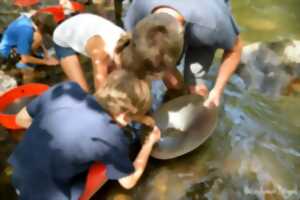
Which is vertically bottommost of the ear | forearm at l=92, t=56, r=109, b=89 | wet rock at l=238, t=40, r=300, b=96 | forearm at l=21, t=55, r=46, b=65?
wet rock at l=238, t=40, r=300, b=96

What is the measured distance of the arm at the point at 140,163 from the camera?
216 cm

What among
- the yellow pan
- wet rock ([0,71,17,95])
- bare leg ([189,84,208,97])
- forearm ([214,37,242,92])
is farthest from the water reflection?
wet rock ([0,71,17,95])

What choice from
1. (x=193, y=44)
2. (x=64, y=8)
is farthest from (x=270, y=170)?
(x=64, y=8)

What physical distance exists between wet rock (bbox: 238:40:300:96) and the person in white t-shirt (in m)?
1.60

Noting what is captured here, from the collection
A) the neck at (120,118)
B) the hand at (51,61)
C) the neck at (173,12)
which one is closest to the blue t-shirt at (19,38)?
the hand at (51,61)

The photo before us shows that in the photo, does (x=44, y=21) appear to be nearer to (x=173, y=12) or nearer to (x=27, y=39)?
(x=27, y=39)

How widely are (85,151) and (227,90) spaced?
193 centimetres

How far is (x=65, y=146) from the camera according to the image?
192cm

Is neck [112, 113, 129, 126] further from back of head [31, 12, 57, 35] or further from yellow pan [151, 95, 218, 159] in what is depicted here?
back of head [31, 12, 57, 35]

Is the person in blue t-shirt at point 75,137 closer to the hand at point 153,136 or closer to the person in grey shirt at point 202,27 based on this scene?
the hand at point 153,136

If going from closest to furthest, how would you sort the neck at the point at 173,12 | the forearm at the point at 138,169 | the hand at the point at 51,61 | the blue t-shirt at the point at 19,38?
the forearm at the point at 138,169
the neck at the point at 173,12
the blue t-shirt at the point at 19,38
the hand at the point at 51,61

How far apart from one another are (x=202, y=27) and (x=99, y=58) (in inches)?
25.4

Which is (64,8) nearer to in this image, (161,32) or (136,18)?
(136,18)

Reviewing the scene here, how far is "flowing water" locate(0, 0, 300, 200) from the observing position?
2.60 meters
